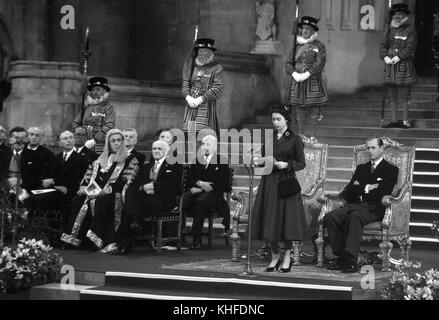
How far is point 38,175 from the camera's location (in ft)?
49.1

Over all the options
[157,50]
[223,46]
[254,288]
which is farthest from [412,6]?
[254,288]

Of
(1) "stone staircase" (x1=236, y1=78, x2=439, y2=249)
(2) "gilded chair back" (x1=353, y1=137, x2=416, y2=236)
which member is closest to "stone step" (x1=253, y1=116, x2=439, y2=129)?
(1) "stone staircase" (x1=236, y1=78, x2=439, y2=249)

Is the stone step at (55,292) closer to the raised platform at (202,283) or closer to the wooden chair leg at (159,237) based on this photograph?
the raised platform at (202,283)

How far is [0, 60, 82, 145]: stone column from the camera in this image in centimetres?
1683

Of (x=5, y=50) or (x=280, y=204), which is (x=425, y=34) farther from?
(x=280, y=204)

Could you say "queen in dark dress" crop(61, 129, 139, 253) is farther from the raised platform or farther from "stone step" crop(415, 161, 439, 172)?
"stone step" crop(415, 161, 439, 172)

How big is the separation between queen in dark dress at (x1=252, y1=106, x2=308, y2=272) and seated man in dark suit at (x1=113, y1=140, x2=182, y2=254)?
1902 mm

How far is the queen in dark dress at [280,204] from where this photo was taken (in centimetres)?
1184

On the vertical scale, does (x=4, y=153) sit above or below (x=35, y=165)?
above

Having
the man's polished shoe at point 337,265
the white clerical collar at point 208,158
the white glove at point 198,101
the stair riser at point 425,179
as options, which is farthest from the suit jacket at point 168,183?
the stair riser at point 425,179

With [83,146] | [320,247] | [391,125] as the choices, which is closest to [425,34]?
[391,125]

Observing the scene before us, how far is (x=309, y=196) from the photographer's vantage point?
43.4 ft

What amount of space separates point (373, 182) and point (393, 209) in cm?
43
